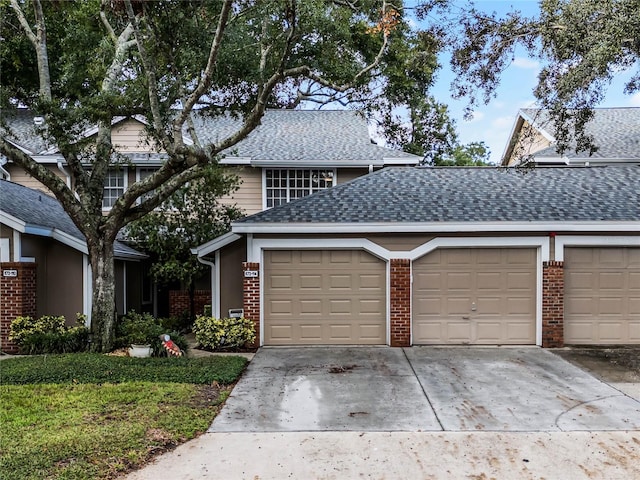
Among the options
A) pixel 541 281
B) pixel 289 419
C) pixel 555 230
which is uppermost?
pixel 555 230

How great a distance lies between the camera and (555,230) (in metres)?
10.7

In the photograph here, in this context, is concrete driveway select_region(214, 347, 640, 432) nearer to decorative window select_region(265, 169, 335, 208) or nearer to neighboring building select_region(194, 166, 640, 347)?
neighboring building select_region(194, 166, 640, 347)

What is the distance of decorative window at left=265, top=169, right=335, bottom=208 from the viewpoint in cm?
1588

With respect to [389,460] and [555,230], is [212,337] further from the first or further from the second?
[555,230]

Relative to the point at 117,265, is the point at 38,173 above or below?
above

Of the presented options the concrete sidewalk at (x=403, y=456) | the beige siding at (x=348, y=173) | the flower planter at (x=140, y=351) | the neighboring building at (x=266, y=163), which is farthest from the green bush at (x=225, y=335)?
the beige siding at (x=348, y=173)

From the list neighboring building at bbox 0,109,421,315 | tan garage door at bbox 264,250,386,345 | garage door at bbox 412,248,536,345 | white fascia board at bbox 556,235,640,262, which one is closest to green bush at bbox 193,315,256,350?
tan garage door at bbox 264,250,386,345

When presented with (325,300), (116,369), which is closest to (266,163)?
(325,300)

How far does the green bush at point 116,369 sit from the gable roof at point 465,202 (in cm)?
325

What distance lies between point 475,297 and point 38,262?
33.4 ft

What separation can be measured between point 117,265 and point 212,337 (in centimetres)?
468

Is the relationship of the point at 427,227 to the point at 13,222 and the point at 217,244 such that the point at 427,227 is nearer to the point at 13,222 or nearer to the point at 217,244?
the point at 217,244

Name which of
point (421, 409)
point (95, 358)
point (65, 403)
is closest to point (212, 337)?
point (95, 358)

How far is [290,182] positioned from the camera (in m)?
15.9
